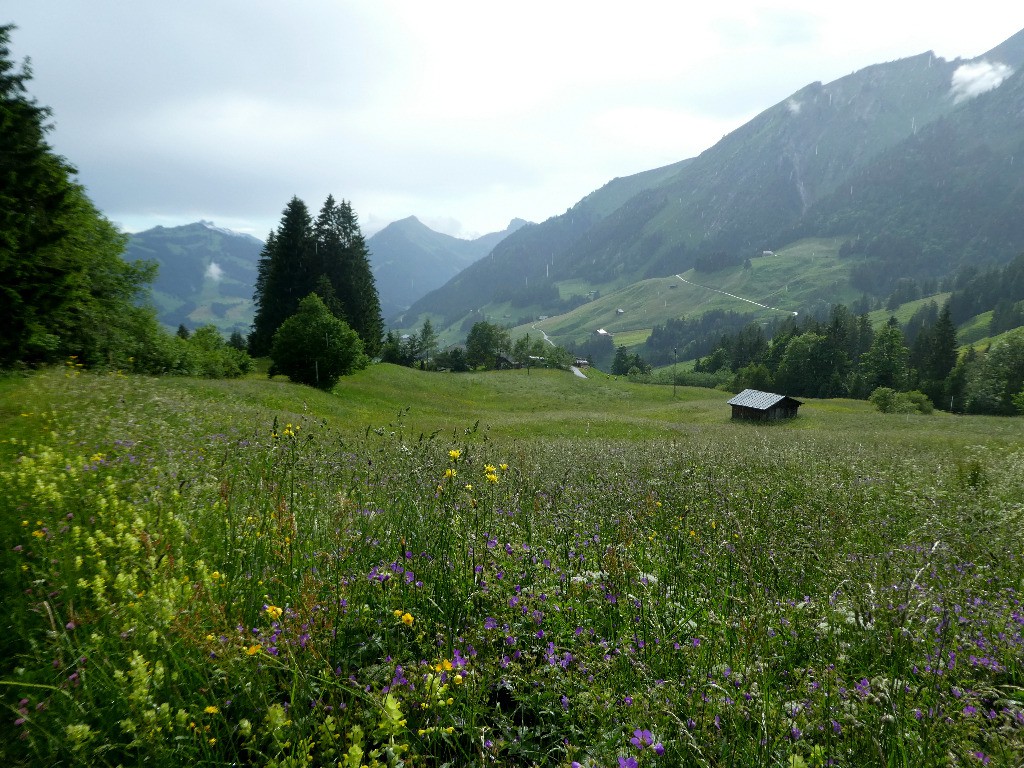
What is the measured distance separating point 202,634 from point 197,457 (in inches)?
206

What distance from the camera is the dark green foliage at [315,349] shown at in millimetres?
42125

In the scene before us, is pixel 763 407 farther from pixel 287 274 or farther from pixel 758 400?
pixel 287 274

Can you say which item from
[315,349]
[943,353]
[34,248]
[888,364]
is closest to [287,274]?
[315,349]

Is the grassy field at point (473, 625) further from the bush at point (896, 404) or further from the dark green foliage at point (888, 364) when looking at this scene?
the dark green foliage at point (888, 364)

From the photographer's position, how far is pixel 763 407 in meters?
54.8

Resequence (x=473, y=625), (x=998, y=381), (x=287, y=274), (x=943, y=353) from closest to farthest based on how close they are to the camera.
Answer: (x=473, y=625)
(x=287, y=274)
(x=998, y=381)
(x=943, y=353)

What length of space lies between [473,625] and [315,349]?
137 feet

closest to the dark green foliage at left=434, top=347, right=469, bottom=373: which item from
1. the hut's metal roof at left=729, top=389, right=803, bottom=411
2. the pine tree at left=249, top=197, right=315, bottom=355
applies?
the pine tree at left=249, top=197, right=315, bottom=355

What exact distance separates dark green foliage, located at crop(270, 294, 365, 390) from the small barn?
134 feet

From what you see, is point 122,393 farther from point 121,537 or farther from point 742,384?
point 742,384

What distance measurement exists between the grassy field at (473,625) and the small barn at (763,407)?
52178 millimetres

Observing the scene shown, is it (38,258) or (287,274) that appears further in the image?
(287,274)

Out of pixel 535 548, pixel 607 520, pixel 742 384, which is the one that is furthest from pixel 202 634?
pixel 742 384

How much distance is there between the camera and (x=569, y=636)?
3.63m
